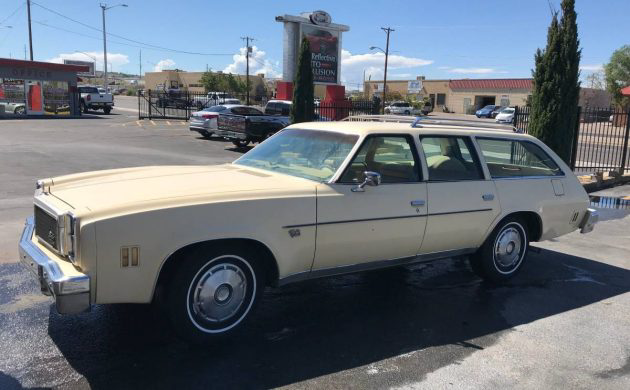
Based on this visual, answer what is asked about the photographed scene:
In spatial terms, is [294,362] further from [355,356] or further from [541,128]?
[541,128]

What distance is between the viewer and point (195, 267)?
3.71 m

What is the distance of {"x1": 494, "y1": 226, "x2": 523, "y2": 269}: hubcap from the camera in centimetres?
556

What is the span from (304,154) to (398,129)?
88cm

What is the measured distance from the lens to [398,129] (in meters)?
4.91

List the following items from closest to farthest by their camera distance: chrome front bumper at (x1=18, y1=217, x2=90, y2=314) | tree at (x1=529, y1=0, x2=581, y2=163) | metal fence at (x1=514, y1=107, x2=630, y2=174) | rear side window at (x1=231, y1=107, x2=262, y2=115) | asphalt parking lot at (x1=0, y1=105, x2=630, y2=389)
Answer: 1. chrome front bumper at (x1=18, y1=217, x2=90, y2=314)
2. asphalt parking lot at (x1=0, y1=105, x2=630, y2=389)
3. tree at (x1=529, y1=0, x2=581, y2=163)
4. metal fence at (x1=514, y1=107, x2=630, y2=174)
5. rear side window at (x1=231, y1=107, x2=262, y2=115)

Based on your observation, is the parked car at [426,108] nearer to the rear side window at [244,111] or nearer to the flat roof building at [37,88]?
the flat roof building at [37,88]

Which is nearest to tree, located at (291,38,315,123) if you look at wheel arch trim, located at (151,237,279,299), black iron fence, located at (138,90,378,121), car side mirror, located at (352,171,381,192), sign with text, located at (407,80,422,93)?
black iron fence, located at (138,90,378,121)

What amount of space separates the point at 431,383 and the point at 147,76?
116591 mm

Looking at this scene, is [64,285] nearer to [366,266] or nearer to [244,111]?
[366,266]

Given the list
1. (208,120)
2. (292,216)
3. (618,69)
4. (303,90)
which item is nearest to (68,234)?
(292,216)

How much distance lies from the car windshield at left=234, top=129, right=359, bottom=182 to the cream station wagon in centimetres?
2

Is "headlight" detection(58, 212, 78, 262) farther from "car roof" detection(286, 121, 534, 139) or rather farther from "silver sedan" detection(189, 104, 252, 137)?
"silver sedan" detection(189, 104, 252, 137)

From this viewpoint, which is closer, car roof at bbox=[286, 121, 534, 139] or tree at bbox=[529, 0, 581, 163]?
car roof at bbox=[286, 121, 534, 139]

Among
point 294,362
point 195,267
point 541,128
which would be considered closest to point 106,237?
point 195,267
